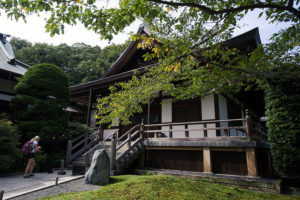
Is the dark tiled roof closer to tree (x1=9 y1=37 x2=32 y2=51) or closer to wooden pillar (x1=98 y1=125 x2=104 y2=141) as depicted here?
wooden pillar (x1=98 y1=125 x2=104 y2=141)

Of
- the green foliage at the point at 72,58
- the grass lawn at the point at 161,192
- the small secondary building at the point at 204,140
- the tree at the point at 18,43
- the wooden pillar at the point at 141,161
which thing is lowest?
the grass lawn at the point at 161,192

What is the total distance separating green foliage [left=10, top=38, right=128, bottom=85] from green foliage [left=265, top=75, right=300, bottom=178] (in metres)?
28.3

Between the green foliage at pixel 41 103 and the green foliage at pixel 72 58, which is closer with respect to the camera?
the green foliage at pixel 41 103

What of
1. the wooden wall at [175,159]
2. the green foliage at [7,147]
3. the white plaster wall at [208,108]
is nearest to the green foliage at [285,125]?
the wooden wall at [175,159]

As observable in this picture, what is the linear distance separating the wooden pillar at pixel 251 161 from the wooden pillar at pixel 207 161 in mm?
1466

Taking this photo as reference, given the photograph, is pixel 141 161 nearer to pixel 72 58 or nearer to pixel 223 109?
pixel 223 109

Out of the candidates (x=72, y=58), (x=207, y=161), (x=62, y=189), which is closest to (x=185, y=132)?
(x=207, y=161)

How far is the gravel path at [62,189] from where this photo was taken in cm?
548

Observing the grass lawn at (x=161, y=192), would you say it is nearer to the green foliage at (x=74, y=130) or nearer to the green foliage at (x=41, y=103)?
the green foliage at (x=41, y=103)

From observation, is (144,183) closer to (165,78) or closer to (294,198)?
(165,78)

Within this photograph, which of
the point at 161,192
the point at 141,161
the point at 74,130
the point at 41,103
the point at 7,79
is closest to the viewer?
the point at 161,192

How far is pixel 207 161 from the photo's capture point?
26.1 feet

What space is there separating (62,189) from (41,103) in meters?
6.43

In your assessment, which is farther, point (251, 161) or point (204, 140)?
point (204, 140)
